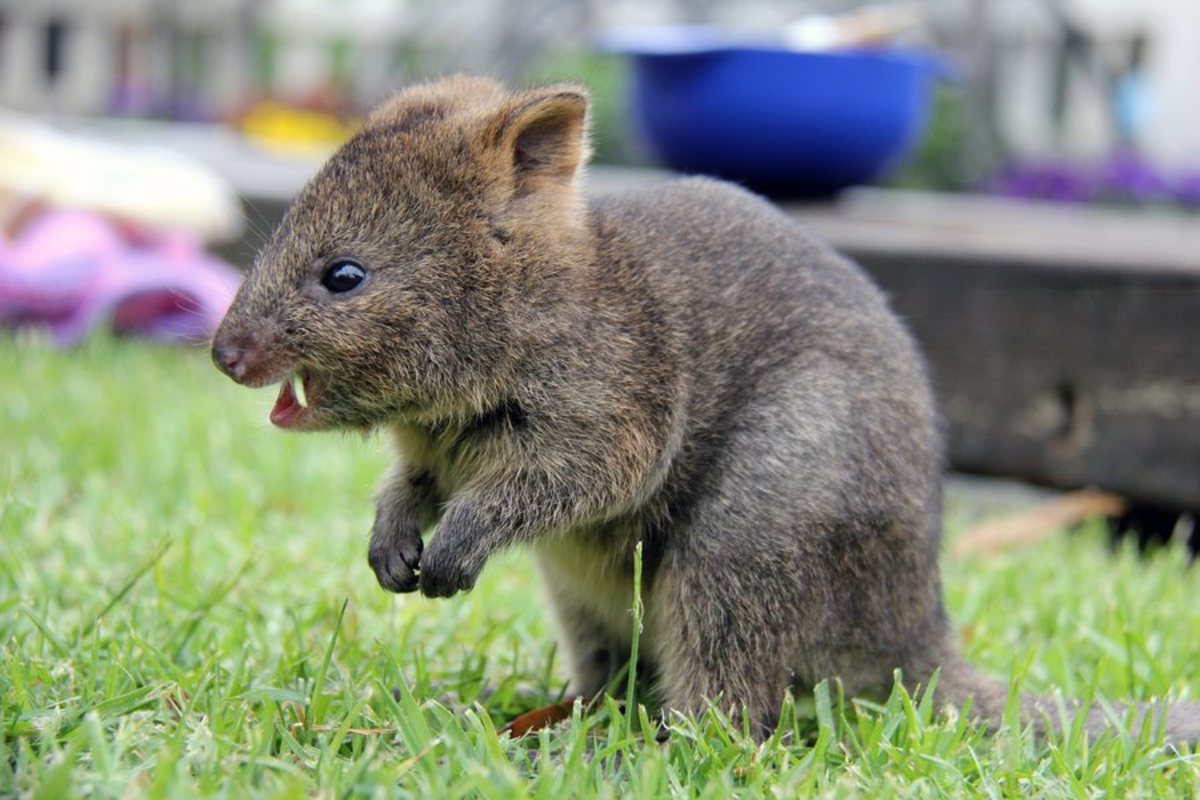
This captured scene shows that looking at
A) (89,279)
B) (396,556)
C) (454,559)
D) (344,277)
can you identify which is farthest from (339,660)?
(89,279)

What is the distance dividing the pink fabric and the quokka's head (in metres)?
4.42

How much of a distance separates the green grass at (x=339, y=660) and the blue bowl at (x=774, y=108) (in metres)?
2.82

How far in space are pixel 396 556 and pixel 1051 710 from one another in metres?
1.64

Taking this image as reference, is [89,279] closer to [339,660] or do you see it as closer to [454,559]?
[339,660]

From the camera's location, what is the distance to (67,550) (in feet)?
14.4

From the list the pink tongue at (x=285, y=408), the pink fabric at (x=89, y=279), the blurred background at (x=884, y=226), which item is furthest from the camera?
the pink fabric at (x=89, y=279)

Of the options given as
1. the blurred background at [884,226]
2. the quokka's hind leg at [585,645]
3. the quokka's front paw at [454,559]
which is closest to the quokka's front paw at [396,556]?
the quokka's front paw at [454,559]

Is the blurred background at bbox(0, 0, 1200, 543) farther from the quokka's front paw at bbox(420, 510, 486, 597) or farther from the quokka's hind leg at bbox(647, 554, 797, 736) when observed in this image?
the quokka's hind leg at bbox(647, 554, 797, 736)

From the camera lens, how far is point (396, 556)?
3.42 meters

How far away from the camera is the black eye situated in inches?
129

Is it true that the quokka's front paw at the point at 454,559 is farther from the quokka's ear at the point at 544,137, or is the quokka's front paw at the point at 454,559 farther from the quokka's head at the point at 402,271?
the quokka's ear at the point at 544,137

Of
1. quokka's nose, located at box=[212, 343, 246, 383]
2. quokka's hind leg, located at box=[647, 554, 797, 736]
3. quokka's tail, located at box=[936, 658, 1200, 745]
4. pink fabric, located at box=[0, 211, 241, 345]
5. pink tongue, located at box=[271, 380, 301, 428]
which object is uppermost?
quokka's nose, located at box=[212, 343, 246, 383]

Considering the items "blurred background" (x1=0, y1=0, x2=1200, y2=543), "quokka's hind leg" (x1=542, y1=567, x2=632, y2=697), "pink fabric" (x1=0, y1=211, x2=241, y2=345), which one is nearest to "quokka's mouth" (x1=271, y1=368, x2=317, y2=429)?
"blurred background" (x1=0, y1=0, x2=1200, y2=543)

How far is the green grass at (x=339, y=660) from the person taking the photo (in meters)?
2.71
